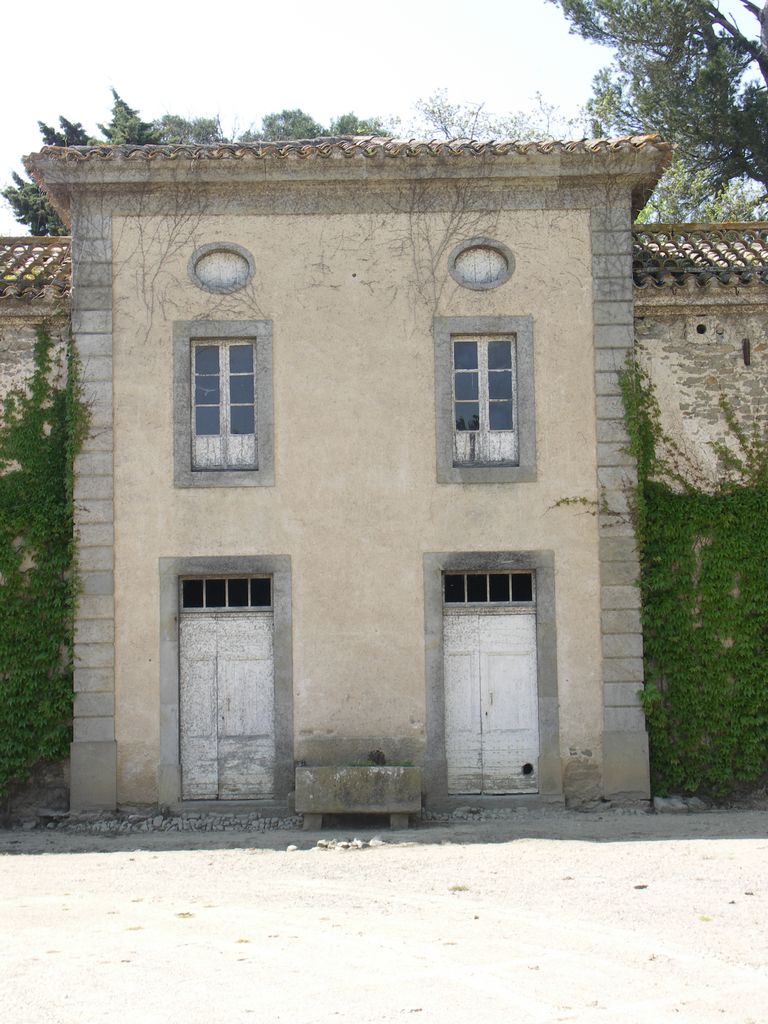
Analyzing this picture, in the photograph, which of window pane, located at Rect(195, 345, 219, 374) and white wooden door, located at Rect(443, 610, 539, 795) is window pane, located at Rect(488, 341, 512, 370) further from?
window pane, located at Rect(195, 345, 219, 374)

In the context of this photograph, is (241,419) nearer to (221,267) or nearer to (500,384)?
(221,267)

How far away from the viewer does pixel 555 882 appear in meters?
9.52

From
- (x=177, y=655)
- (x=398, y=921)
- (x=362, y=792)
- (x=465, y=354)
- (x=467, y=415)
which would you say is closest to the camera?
(x=398, y=921)

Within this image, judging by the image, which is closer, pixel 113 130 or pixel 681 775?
pixel 681 775

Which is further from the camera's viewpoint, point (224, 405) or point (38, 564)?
point (224, 405)

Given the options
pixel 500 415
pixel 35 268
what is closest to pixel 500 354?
pixel 500 415

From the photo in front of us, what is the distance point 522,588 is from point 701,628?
1.84m

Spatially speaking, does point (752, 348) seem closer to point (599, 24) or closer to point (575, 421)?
point (575, 421)

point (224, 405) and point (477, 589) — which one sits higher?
point (224, 405)

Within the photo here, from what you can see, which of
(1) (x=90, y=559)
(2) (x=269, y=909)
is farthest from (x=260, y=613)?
(2) (x=269, y=909)

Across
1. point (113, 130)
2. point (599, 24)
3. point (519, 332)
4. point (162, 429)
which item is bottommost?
point (162, 429)

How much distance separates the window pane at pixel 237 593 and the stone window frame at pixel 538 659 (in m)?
1.82

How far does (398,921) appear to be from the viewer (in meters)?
8.46

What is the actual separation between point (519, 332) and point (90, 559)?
Answer: 193 inches
